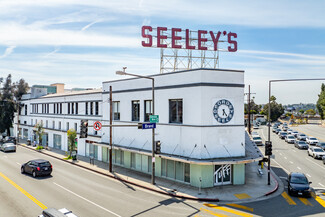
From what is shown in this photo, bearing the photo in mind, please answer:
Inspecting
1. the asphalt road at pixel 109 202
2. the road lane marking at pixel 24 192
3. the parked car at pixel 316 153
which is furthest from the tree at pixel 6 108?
the parked car at pixel 316 153

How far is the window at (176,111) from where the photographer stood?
23.7 m

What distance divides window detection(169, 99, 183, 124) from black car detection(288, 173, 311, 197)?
34.2 feet


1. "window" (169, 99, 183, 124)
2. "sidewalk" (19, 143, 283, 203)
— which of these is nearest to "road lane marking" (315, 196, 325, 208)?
"sidewalk" (19, 143, 283, 203)

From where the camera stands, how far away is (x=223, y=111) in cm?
2231

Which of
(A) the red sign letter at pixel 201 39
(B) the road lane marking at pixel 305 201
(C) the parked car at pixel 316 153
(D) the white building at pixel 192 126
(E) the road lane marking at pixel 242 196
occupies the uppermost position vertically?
(A) the red sign letter at pixel 201 39

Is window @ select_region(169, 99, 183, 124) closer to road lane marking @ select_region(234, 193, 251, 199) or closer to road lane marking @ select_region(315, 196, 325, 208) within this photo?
road lane marking @ select_region(234, 193, 251, 199)

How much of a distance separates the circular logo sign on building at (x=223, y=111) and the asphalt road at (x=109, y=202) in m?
7.20

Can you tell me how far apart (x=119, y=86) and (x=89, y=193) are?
14117 mm

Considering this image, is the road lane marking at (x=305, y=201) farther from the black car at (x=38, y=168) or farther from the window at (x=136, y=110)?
the black car at (x=38, y=168)

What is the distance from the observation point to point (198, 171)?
846 inches

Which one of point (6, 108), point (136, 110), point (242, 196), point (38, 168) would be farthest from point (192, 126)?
point (6, 108)

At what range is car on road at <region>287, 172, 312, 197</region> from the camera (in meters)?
19.3

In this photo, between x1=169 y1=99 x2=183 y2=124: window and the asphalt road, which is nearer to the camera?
the asphalt road

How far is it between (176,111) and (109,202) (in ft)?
33.4
